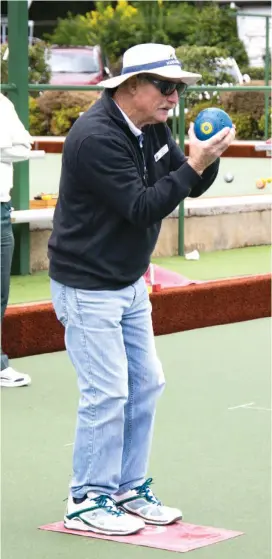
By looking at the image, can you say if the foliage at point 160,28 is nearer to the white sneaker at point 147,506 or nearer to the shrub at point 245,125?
the shrub at point 245,125

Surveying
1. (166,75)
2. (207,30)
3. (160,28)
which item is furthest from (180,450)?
(160,28)

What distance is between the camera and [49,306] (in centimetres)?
752

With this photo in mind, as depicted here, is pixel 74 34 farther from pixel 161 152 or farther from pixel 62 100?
pixel 161 152

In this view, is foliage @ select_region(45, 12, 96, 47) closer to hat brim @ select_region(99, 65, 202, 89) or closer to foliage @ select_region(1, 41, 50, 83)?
foliage @ select_region(1, 41, 50, 83)

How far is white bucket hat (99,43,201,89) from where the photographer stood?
165 inches

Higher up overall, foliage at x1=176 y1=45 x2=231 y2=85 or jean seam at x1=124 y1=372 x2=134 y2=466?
foliage at x1=176 y1=45 x2=231 y2=85

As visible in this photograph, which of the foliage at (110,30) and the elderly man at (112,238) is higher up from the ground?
the foliage at (110,30)

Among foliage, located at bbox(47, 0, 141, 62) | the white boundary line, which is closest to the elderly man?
the white boundary line

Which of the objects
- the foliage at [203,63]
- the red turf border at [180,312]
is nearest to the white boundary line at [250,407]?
the red turf border at [180,312]

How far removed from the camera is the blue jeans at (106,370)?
4223 mm

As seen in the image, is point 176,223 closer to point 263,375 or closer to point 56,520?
point 263,375

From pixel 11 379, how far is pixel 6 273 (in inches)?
19.5

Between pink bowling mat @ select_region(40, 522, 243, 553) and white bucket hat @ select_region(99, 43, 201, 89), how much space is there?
4.45 feet

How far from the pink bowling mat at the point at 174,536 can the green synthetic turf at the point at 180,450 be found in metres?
0.04
